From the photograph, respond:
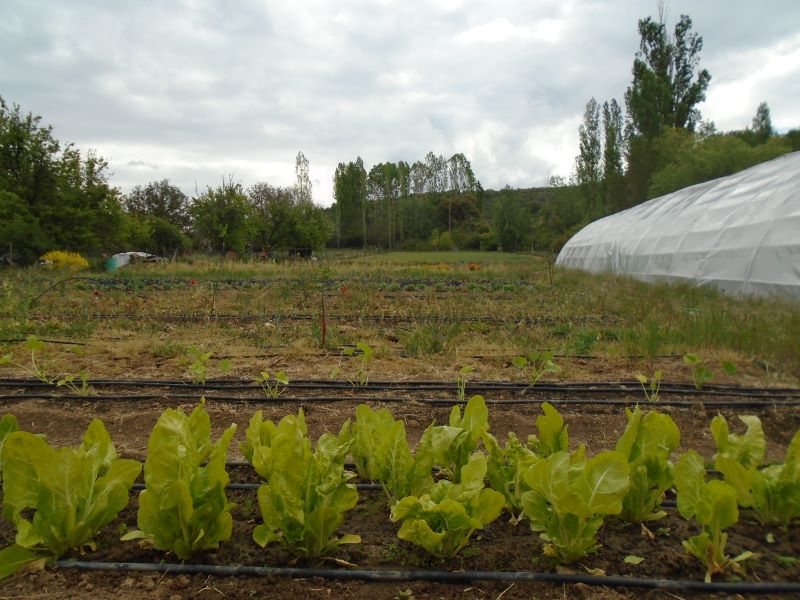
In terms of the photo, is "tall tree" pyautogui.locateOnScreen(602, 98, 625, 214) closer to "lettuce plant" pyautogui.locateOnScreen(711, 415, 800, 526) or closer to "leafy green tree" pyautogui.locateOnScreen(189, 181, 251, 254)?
"leafy green tree" pyautogui.locateOnScreen(189, 181, 251, 254)

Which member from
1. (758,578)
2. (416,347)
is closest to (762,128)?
(416,347)

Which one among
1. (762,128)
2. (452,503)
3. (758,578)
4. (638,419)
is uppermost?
(762,128)

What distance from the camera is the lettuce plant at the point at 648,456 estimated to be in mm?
1739

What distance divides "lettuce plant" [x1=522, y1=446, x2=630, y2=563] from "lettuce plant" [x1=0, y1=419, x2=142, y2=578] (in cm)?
129

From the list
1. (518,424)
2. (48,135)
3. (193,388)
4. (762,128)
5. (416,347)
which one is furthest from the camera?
(762,128)

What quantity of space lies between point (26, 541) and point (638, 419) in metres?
1.97

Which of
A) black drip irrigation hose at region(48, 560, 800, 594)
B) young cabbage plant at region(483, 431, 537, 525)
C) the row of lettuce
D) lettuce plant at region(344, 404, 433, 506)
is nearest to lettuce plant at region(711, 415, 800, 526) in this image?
the row of lettuce

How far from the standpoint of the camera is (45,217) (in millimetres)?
20859

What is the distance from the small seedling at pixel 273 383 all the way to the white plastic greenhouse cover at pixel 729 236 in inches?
275

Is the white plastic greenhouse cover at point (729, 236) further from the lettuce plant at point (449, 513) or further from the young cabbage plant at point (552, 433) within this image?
the lettuce plant at point (449, 513)

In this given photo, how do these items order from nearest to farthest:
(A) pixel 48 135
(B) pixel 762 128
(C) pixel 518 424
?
(C) pixel 518 424 → (A) pixel 48 135 → (B) pixel 762 128

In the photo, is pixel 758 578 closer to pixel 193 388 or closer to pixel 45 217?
pixel 193 388

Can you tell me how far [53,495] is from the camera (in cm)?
155

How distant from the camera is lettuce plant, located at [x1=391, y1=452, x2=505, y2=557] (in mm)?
1459
